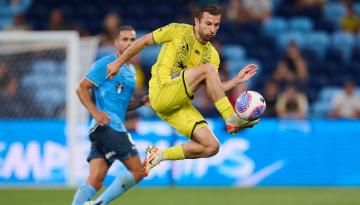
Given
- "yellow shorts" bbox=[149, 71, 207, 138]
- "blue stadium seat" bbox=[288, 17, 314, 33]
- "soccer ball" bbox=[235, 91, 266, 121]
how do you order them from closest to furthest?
"soccer ball" bbox=[235, 91, 266, 121], "yellow shorts" bbox=[149, 71, 207, 138], "blue stadium seat" bbox=[288, 17, 314, 33]

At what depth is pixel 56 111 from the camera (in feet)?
50.1

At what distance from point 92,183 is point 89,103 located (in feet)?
2.77

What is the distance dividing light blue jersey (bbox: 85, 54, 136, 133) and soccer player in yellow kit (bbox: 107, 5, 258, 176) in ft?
3.24

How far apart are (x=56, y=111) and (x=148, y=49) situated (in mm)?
3447

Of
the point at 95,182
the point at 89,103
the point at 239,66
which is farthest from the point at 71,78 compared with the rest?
the point at 95,182

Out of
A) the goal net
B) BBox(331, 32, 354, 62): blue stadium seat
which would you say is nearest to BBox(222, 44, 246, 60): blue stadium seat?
BBox(331, 32, 354, 62): blue stadium seat

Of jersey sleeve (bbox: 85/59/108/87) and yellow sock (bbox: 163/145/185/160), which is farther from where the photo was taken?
jersey sleeve (bbox: 85/59/108/87)

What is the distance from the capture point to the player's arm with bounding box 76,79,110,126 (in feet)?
33.4

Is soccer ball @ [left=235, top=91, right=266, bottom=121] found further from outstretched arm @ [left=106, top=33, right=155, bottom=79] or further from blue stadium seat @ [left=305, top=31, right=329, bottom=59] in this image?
blue stadium seat @ [left=305, top=31, right=329, bottom=59]

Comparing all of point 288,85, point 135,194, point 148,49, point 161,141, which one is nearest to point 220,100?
point 135,194

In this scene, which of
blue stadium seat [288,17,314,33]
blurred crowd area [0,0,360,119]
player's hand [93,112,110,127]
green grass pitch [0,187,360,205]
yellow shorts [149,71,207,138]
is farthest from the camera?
blue stadium seat [288,17,314,33]

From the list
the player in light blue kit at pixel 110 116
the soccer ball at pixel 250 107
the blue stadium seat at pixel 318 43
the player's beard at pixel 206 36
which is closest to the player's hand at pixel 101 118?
the player in light blue kit at pixel 110 116

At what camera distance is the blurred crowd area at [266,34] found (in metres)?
17.3

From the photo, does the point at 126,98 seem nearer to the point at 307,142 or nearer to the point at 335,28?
the point at 307,142
